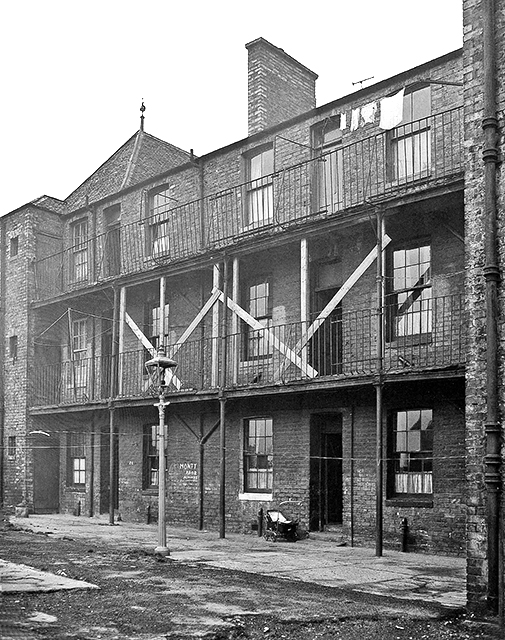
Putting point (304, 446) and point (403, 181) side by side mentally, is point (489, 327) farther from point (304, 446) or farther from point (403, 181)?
point (304, 446)

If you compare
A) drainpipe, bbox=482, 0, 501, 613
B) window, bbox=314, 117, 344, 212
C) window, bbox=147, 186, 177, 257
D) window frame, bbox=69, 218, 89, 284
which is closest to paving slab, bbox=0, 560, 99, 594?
drainpipe, bbox=482, 0, 501, 613

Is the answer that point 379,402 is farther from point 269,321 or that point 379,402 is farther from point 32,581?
point 32,581

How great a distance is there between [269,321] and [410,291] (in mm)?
3727

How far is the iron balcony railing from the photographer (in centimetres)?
1398

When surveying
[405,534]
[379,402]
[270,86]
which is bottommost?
[405,534]

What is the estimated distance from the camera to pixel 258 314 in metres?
17.9

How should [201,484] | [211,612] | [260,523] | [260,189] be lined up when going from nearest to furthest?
1. [211,612]
2. [260,523]
3. [260,189]
4. [201,484]

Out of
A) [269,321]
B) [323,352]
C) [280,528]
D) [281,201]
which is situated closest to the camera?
[280,528]

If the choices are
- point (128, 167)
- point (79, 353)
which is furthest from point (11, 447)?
point (128, 167)

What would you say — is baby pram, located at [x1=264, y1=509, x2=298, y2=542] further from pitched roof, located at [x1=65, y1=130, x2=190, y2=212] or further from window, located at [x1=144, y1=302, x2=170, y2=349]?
pitched roof, located at [x1=65, y1=130, x2=190, y2=212]

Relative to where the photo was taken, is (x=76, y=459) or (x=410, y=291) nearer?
(x=410, y=291)

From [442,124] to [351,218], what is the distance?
7.31 feet

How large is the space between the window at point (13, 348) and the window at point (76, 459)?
2.92 metres

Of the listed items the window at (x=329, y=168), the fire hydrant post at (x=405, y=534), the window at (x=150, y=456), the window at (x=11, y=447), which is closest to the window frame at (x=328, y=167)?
the window at (x=329, y=168)
